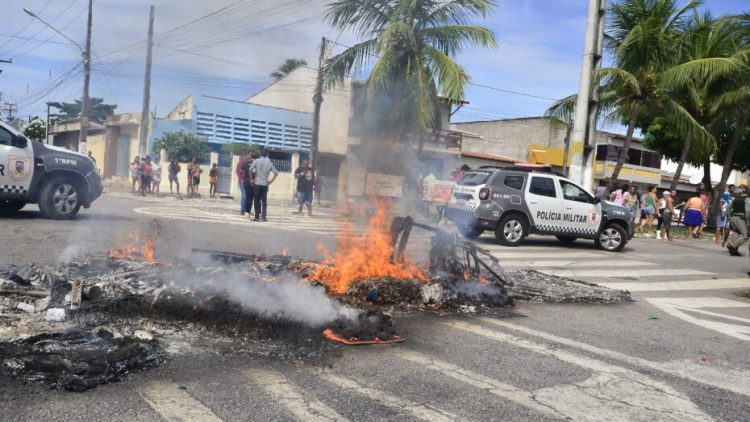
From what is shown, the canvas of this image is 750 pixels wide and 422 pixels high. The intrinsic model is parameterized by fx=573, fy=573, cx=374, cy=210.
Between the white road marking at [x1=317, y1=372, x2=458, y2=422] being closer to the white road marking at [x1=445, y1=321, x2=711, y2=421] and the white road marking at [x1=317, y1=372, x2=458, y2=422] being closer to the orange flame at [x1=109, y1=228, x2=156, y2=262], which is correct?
the white road marking at [x1=445, y1=321, x2=711, y2=421]

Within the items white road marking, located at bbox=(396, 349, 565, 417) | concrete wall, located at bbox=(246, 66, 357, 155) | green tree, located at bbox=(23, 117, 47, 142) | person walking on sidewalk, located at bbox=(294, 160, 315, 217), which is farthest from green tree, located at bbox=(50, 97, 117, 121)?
white road marking, located at bbox=(396, 349, 565, 417)

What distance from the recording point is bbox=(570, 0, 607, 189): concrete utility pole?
13.9m

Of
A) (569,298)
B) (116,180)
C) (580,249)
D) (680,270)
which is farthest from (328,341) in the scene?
(116,180)

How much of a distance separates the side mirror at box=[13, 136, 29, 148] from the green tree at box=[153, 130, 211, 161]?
18.3m

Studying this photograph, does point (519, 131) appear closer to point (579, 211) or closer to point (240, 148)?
point (240, 148)

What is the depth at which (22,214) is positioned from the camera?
1103 centimetres

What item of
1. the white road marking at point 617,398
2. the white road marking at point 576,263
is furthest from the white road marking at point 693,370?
the white road marking at point 576,263

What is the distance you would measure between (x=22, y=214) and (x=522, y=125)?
37.5m

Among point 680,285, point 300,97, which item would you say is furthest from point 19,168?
point 300,97

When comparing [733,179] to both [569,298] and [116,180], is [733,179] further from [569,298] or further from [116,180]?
[569,298]

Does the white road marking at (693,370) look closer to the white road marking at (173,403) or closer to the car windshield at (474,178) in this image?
the white road marking at (173,403)

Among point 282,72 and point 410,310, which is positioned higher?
point 282,72

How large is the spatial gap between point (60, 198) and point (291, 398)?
29.6 feet

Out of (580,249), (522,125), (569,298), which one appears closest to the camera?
(569,298)
